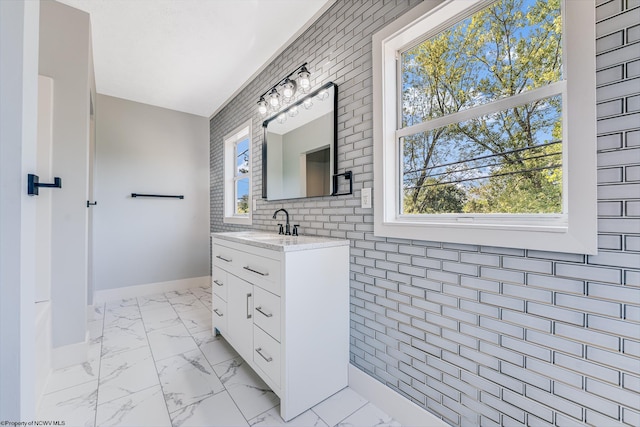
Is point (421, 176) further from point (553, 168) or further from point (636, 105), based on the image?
point (636, 105)

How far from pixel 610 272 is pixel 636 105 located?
537mm

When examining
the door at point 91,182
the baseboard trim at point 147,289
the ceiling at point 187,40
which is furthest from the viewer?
the baseboard trim at point 147,289

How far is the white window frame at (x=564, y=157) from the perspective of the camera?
0.91 metres

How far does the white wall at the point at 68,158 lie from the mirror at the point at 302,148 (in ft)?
4.91

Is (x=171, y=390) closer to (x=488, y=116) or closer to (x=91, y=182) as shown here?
(x=488, y=116)

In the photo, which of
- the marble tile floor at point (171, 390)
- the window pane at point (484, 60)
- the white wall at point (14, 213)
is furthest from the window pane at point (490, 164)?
the white wall at point (14, 213)

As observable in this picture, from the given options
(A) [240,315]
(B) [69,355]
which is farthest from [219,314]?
(B) [69,355]

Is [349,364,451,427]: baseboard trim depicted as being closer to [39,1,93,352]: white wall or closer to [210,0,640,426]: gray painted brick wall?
[210,0,640,426]: gray painted brick wall

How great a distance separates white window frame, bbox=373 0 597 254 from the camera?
35.7 inches

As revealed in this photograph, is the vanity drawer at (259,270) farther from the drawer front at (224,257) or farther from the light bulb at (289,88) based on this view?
the light bulb at (289,88)

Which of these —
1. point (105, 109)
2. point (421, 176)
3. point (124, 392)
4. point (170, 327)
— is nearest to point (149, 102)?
point (105, 109)

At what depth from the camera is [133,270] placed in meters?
3.67

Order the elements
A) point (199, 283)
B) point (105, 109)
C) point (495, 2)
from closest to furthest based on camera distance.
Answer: point (495, 2) → point (105, 109) → point (199, 283)

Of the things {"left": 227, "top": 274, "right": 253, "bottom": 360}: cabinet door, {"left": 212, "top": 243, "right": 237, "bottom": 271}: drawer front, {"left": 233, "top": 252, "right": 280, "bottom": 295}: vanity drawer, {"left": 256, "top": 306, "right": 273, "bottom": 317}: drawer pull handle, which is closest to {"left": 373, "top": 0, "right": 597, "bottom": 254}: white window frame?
{"left": 233, "top": 252, "right": 280, "bottom": 295}: vanity drawer
